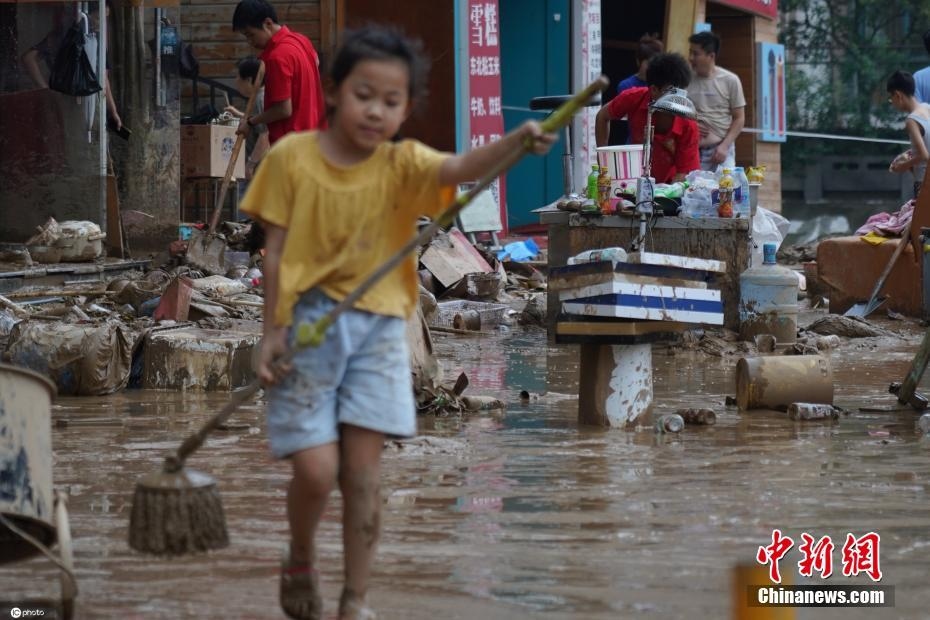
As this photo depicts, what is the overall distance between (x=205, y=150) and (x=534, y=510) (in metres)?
9.65

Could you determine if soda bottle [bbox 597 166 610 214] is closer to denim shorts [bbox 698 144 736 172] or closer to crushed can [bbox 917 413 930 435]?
denim shorts [bbox 698 144 736 172]

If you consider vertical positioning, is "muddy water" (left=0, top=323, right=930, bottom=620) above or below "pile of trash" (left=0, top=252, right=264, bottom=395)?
below

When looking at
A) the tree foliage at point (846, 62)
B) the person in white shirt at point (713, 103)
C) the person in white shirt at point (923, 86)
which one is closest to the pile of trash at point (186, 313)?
the person in white shirt at point (713, 103)

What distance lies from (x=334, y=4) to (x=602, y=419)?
9.87m

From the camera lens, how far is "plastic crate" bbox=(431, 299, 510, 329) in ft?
36.0

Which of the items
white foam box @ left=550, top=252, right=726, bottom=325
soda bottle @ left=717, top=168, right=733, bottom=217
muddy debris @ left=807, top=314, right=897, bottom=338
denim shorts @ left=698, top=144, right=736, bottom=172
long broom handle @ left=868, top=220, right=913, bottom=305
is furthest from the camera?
denim shorts @ left=698, top=144, right=736, bottom=172

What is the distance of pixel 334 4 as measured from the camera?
51.6 ft

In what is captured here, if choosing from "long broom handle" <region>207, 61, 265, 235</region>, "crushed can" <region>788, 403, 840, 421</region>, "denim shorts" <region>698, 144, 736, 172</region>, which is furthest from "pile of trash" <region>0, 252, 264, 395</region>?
"denim shorts" <region>698, 144, 736, 172</region>

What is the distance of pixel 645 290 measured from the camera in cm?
654

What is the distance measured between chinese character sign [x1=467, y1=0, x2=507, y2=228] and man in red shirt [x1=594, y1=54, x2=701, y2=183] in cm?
508

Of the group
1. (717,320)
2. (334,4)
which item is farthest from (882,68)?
(717,320)

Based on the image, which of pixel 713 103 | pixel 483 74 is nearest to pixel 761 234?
pixel 713 103

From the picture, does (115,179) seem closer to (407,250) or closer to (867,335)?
(867,335)

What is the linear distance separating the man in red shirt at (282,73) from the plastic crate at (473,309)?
9.13ft
